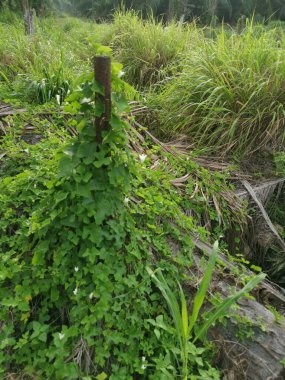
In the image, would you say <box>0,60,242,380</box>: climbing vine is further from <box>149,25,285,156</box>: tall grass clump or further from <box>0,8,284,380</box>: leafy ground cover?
<box>149,25,285,156</box>: tall grass clump

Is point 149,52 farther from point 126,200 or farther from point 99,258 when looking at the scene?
point 99,258

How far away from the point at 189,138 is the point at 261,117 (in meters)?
0.66

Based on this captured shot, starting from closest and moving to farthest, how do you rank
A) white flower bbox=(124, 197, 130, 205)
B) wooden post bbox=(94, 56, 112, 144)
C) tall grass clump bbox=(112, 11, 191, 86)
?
wooden post bbox=(94, 56, 112, 144), white flower bbox=(124, 197, 130, 205), tall grass clump bbox=(112, 11, 191, 86)

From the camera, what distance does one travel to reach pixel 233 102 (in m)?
3.22

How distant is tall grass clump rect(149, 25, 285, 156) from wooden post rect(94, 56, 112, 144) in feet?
5.65

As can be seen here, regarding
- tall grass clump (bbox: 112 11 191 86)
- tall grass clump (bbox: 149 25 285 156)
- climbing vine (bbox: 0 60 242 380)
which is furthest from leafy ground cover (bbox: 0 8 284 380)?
tall grass clump (bbox: 112 11 191 86)

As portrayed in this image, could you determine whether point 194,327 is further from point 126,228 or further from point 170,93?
point 170,93

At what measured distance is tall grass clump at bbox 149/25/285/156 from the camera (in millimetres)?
3150

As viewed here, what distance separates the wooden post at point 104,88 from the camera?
147 centimetres

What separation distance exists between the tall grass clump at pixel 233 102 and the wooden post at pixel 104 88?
5.65ft

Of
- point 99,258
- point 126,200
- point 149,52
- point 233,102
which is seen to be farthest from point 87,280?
point 149,52

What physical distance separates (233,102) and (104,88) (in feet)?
6.59

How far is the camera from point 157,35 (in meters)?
4.73

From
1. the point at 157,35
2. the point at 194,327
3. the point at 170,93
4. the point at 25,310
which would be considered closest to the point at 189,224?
the point at 194,327
